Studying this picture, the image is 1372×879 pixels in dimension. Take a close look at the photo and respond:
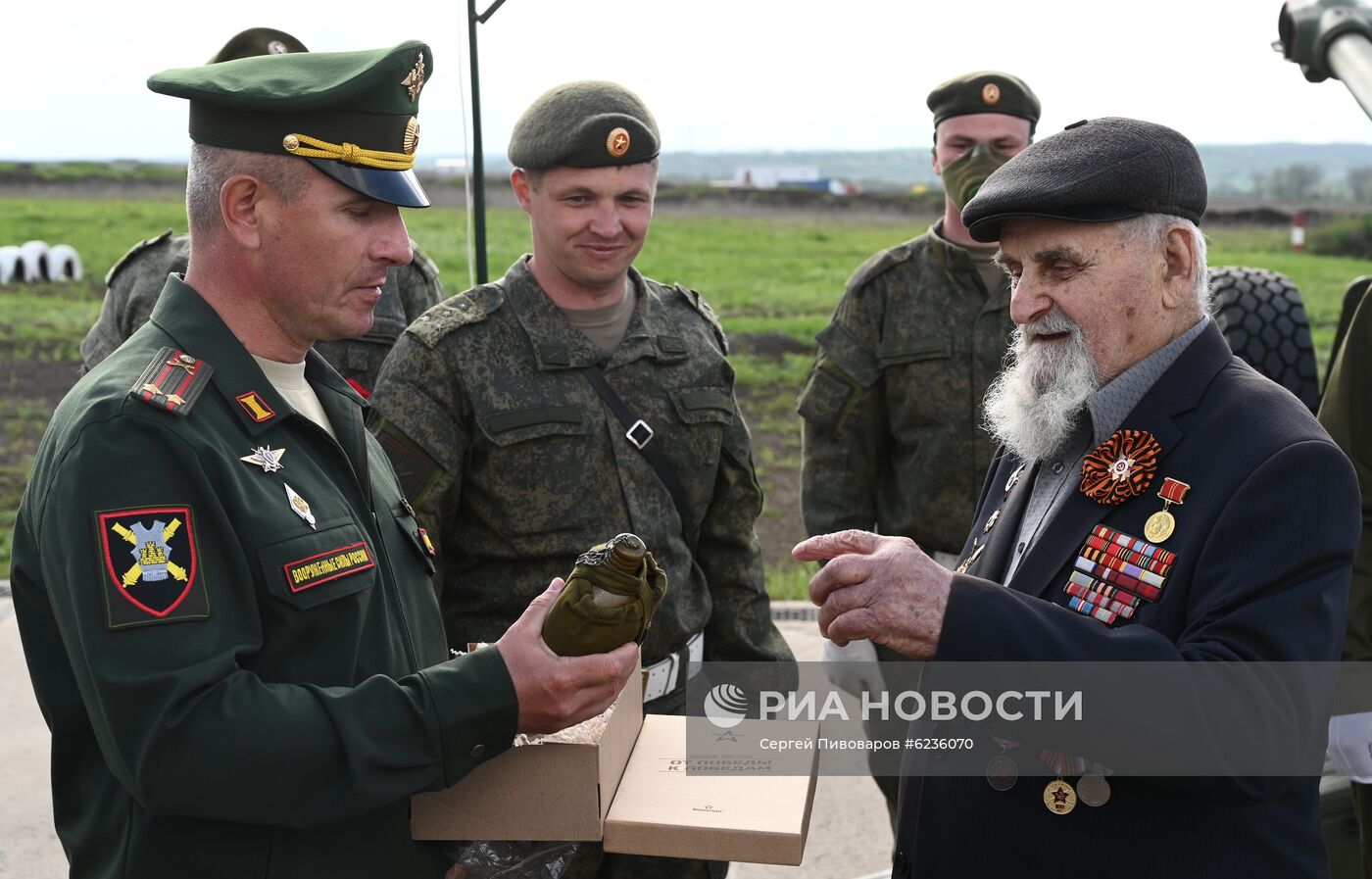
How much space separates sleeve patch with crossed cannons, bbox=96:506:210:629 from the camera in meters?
1.94

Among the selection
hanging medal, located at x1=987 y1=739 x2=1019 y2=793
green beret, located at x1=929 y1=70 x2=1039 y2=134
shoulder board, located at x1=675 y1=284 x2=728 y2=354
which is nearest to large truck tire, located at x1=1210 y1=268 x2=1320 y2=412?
green beret, located at x1=929 y1=70 x2=1039 y2=134

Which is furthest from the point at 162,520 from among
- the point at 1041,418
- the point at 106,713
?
the point at 1041,418

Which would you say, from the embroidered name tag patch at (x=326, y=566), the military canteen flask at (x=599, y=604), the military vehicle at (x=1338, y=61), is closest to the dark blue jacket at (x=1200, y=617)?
the military canteen flask at (x=599, y=604)

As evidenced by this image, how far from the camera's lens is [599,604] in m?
2.22

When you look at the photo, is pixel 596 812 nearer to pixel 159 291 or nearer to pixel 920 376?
pixel 920 376

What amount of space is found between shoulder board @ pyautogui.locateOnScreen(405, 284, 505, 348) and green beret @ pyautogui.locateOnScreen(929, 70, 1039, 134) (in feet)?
6.30

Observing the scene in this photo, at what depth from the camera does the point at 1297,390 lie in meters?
5.03

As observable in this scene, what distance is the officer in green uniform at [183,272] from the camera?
5043 mm

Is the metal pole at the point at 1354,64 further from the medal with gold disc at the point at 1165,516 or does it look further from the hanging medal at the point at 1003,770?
the hanging medal at the point at 1003,770

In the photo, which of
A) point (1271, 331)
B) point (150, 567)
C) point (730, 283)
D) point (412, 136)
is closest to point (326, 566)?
point (150, 567)

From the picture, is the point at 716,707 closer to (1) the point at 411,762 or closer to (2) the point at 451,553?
(2) the point at 451,553

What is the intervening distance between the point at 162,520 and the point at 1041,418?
1.55 m

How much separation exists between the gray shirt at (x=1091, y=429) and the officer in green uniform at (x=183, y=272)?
9.75 ft

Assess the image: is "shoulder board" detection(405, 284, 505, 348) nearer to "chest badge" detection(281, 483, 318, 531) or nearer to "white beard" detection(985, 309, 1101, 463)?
"chest badge" detection(281, 483, 318, 531)
